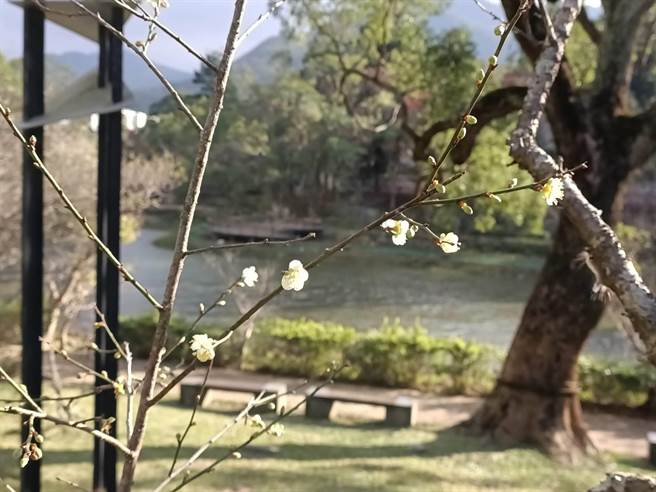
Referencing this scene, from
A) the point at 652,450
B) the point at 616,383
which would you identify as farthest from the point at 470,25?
the point at 652,450

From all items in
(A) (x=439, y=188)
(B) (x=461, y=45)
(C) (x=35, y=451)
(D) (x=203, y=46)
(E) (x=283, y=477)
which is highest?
(B) (x=461, y=45)

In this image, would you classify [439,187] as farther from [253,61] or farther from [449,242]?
[253,61]

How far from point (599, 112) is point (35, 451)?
3807 mm

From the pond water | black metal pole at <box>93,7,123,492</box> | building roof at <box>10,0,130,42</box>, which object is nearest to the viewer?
building roof at <box>10,0,130,42</box>

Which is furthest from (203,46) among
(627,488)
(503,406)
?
(503,406)

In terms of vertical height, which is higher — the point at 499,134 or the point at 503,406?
the point at 499,134

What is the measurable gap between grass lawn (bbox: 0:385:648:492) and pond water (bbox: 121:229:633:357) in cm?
324

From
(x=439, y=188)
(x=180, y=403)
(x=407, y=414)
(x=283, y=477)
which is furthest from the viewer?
(x=180, y=403)

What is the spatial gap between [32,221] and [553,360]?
2828 millimetres

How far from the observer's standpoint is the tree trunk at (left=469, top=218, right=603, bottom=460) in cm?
423

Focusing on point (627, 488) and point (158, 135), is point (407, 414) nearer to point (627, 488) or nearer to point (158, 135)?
point (158, 135)

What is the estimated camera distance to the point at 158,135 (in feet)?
21.8

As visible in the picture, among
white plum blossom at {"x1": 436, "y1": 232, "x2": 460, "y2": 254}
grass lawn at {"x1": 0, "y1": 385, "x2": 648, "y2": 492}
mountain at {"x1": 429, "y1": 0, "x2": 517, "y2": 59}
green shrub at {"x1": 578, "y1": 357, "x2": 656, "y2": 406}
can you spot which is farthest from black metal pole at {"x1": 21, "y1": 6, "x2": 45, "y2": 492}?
green shrub at {"x1": 578, "y1": 357, "x2": 656, "y2": 406}

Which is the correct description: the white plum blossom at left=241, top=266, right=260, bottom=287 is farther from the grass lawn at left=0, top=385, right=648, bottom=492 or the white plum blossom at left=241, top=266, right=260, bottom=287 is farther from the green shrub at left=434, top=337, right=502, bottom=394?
the green shrub at left=434, top=337, right=502, bottom=394
